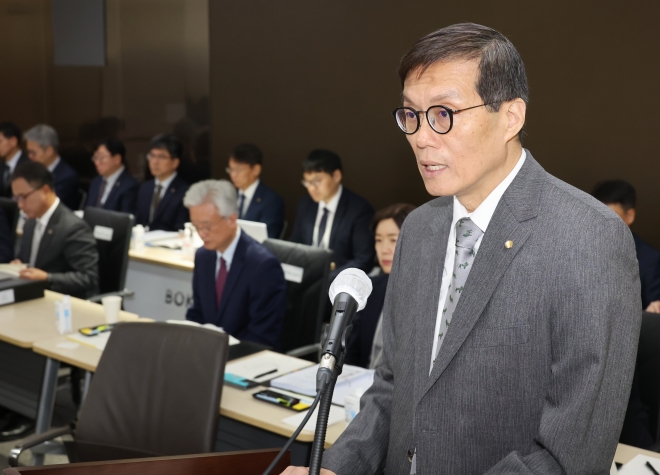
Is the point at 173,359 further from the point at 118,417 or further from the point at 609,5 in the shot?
the point at 609,5

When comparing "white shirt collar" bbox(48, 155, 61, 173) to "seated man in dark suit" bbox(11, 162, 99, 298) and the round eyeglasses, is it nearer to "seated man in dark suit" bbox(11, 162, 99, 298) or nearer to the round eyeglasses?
"seated man in dark suit" bbox(11, 162, 99, 298)

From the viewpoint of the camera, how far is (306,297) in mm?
4051

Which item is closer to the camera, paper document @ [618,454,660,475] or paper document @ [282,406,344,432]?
paper document @ [618,454,660,475]

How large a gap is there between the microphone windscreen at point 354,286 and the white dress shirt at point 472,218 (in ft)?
1.13

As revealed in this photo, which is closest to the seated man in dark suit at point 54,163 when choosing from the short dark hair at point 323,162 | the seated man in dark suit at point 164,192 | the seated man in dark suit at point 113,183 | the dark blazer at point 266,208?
the seated man in dark suit at point 113,183

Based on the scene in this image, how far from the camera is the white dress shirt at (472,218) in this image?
1391 millimetres

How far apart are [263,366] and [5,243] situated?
10.3ft

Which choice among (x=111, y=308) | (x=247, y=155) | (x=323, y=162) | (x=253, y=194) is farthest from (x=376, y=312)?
(x=247, y=155)

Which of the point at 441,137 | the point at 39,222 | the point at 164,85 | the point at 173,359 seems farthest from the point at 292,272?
the point at 164,85

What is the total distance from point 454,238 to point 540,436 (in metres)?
0.43

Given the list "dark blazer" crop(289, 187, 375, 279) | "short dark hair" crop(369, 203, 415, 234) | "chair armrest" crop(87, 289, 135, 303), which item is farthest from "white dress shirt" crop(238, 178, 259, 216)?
"short dark hair" crop(369, 203, 415, 234)

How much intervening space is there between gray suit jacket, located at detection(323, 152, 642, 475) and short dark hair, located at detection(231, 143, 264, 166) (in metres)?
5.02

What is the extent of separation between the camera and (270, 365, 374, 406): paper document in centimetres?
276

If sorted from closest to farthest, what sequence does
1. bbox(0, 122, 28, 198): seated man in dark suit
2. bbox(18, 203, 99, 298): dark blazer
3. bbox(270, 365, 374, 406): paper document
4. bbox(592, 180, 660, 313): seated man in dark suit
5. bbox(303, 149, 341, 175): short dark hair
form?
bbox(270, 365, 374, 406): paper document, bbox(592, 180, 660, 313): seated man in dark suit, bbox(18, 203, 99, 298): dark blazer, bbox(303, 149, 341, 175): short dark hair, bbox(0, 122, 28, 198): seated man in dark suit
